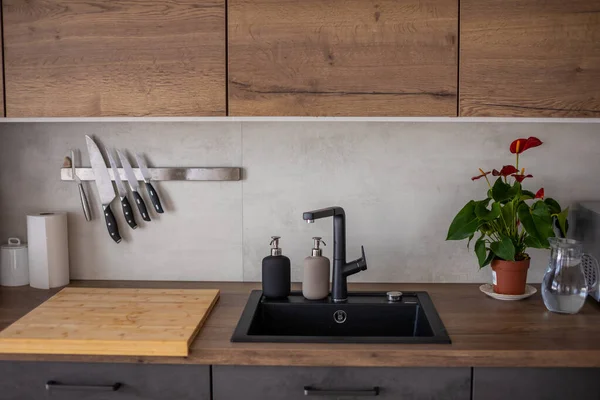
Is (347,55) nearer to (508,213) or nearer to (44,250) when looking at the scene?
(508,213)

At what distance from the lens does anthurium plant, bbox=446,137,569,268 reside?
1.98 meters

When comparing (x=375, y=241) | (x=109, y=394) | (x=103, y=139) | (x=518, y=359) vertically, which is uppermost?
(x=103, y=139)

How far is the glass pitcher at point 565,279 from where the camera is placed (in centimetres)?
190

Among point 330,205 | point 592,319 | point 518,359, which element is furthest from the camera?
point 330,205

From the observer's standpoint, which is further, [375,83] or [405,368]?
[375,83]

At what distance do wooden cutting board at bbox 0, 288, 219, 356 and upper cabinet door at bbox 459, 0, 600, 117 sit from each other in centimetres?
102

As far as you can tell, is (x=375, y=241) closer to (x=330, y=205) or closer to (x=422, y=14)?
(x=330, y=205)

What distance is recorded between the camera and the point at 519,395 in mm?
1652

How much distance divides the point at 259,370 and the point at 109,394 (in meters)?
0.40

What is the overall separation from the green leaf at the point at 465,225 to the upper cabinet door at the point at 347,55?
0.34 m

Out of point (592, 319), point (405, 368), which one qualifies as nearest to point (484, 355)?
point (405, 368)

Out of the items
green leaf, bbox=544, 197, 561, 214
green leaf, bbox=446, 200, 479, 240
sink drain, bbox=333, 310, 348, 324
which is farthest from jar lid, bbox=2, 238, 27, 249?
green leaf, bbox=544, 197, 561, 214

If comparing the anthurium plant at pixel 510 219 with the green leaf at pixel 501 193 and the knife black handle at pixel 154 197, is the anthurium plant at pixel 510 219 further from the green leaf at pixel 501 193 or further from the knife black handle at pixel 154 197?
the knife black handle at pixel 154 197

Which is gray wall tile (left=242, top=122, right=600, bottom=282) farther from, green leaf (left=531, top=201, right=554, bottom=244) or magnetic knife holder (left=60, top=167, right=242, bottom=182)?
green leaf (left=531, top=201, right=554, bottom=244)
